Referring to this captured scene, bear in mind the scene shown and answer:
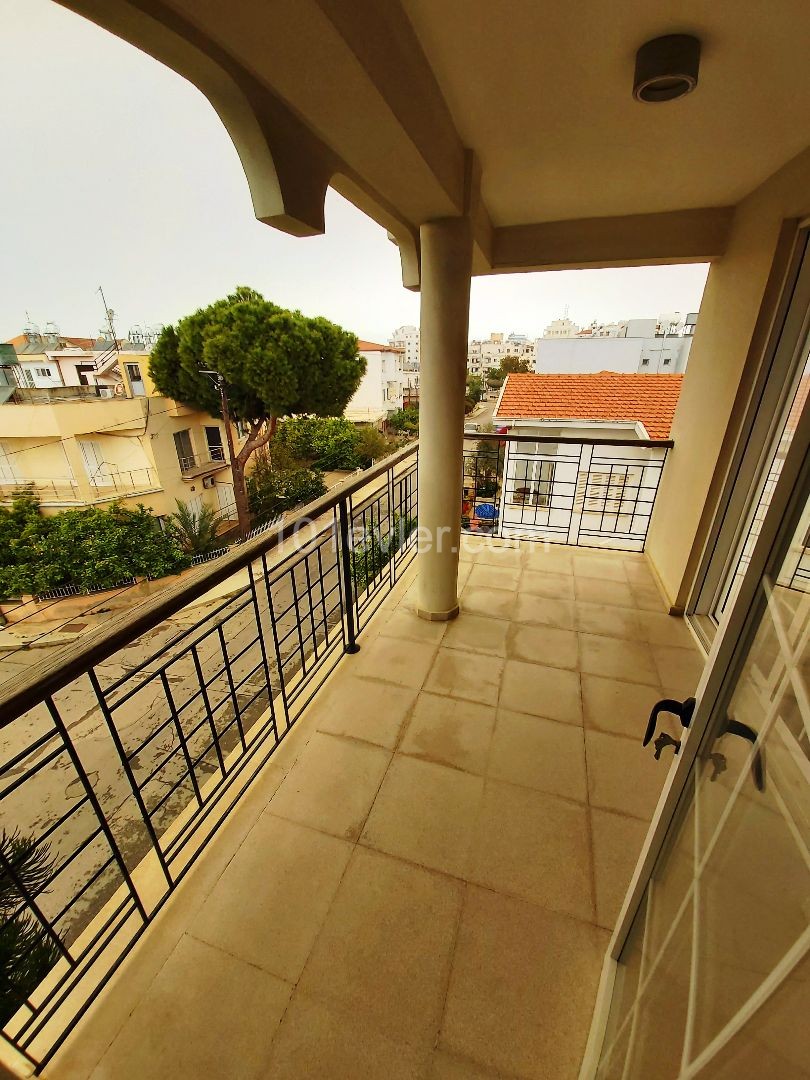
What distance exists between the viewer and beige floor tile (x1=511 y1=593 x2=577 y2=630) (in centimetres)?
247

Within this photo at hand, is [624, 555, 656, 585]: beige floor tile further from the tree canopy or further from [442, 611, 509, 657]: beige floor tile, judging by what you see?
the tree canopy

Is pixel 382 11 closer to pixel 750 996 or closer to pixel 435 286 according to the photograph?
pixel 435 286

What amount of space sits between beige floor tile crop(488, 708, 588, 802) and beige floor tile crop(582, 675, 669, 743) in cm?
14

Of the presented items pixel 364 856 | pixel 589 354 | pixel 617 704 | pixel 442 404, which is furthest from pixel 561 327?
pixel 364 856

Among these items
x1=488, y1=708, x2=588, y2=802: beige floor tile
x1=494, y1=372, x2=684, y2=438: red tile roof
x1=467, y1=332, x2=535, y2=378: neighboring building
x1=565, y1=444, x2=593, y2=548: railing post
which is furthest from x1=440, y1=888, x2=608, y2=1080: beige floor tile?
x1=467, y1=332, x2=535, y2=378: neighboring building

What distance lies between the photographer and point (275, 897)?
1.21m

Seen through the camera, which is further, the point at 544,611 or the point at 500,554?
the point at 500,554

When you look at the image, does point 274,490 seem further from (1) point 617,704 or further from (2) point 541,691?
(1) point 617,704

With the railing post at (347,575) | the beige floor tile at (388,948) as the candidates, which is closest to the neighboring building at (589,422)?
the railing post at (347,575)

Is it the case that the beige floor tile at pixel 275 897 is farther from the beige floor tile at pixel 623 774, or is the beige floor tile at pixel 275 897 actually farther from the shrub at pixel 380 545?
the shrub at pixel 380 545

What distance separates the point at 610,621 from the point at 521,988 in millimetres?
1837

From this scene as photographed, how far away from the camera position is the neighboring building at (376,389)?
75.4 ft

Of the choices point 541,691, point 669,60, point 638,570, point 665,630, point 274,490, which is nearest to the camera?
point 669,60

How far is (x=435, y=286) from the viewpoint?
189 cm
